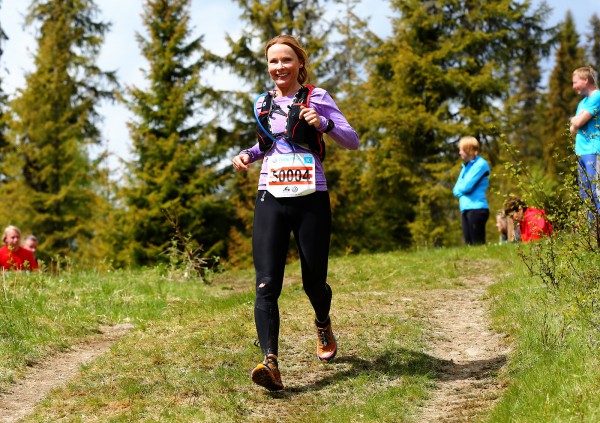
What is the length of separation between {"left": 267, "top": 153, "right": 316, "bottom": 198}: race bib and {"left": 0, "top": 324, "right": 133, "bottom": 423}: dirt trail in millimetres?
2260

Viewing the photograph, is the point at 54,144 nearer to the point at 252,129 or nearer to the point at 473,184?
the point at 252,129

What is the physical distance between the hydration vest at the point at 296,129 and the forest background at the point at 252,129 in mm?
18116

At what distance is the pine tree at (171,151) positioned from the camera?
79.0ft

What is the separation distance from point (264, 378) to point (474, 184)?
25.6 ft

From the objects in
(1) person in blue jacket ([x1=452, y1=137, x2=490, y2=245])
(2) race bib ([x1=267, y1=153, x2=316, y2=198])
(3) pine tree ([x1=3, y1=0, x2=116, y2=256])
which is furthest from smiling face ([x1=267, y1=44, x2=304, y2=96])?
(3) pine tree ([x1=3, y1=0, x2=116, y2=256])

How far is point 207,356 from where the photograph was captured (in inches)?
225

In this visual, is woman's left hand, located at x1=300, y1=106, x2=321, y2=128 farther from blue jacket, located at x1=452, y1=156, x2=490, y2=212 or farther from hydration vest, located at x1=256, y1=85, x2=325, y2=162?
blue jacket, located at x1=452, y1=156, x2=490, y2=212

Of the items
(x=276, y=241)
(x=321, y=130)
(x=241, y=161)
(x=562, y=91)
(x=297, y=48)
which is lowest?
(x=276, y=241)

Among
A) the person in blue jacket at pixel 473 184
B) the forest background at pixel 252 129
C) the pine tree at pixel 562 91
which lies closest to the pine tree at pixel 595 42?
the pine tree at pixel 562 91

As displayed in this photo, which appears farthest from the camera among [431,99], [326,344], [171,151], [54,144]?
[54,144]

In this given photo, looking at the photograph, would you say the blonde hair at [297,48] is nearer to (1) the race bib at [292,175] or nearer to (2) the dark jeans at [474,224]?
(1) the race bib at [292,175]

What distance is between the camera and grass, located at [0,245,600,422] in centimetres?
449

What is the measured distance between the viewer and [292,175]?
493cm

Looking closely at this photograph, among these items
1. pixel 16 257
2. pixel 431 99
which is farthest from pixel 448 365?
pixel 431 99
